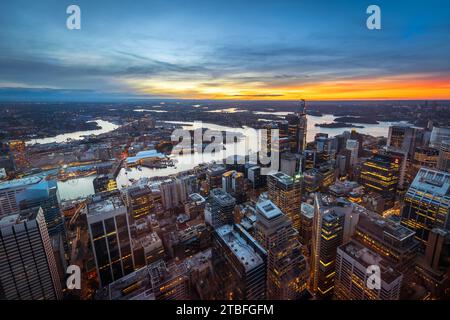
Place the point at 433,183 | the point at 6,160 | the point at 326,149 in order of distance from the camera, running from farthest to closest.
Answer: the point at 326,149 < the point at 6,160 < the point at 433,183

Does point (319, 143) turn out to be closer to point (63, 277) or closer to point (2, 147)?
point (63, 277)

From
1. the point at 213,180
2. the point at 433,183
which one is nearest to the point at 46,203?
the point at 213,180

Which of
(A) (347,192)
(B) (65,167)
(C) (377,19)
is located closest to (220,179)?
(A) (347,192)

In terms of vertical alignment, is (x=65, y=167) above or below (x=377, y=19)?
below

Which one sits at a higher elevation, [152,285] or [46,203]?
[46,203]

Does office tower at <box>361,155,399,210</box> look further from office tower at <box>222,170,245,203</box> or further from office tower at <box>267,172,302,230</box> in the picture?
office tower at <box>222,170,245,203</box>

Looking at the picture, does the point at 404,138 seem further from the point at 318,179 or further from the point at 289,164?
the point at 289,164

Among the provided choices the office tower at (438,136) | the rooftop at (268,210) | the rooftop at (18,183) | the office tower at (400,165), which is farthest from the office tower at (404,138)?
the rooftop at (18,183)

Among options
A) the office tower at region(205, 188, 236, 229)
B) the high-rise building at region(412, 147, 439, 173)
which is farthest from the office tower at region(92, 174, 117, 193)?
the high-rise building at region(412, 147, 439, 173)

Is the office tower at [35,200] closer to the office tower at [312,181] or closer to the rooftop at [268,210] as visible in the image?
the rooftop at [268,210]
